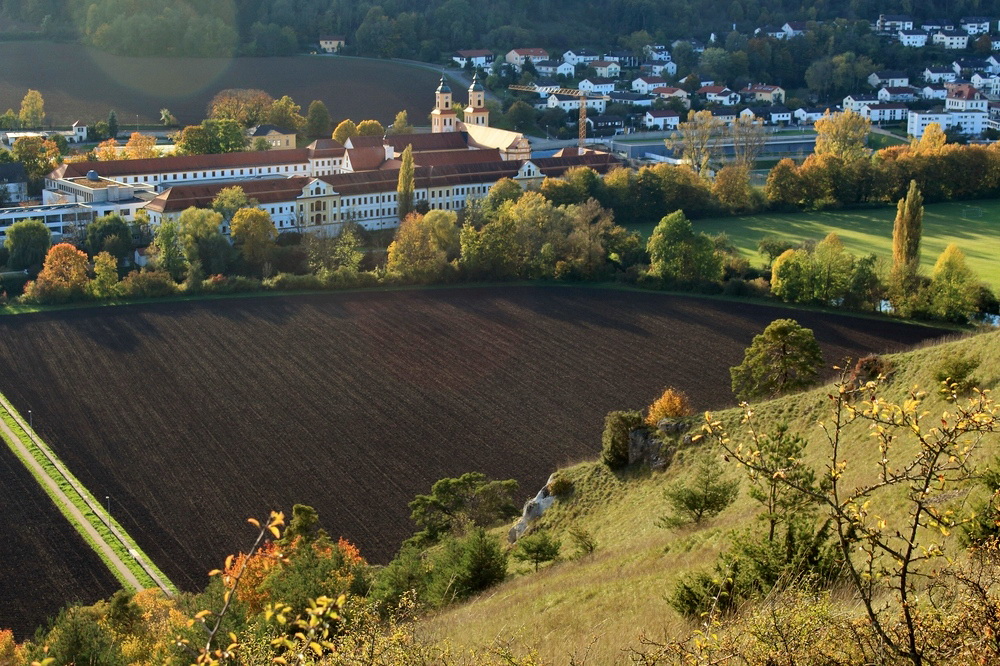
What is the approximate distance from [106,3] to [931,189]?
53549mm

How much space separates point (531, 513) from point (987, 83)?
212 feet

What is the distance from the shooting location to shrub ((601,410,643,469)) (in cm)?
1611

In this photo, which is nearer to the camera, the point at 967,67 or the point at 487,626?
the point at 487,626

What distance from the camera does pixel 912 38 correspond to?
8081cm

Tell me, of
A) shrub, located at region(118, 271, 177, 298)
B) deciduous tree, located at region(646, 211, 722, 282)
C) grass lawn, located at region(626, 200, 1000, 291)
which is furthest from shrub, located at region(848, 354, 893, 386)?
shrub, located at region(118, 271, 177, 298)

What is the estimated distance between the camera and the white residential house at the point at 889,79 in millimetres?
70494

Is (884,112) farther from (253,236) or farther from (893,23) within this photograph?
(253,236)

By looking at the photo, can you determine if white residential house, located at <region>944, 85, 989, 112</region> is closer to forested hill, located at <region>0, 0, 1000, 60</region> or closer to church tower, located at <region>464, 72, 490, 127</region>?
forested hill, located at <region>0, 0, 1000, 60</region>

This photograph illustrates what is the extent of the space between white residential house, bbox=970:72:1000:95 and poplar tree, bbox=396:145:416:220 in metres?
45.1

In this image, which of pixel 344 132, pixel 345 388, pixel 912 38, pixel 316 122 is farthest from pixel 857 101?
pixel 345 388

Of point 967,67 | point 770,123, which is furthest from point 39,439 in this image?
point 967,67

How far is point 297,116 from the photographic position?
55.5 metres

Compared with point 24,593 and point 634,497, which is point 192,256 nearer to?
point 24,593

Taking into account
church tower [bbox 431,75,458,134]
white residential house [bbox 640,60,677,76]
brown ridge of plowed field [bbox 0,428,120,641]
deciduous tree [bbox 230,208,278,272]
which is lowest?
brown ridge of plowed field [bbox 0,428,120,641]
